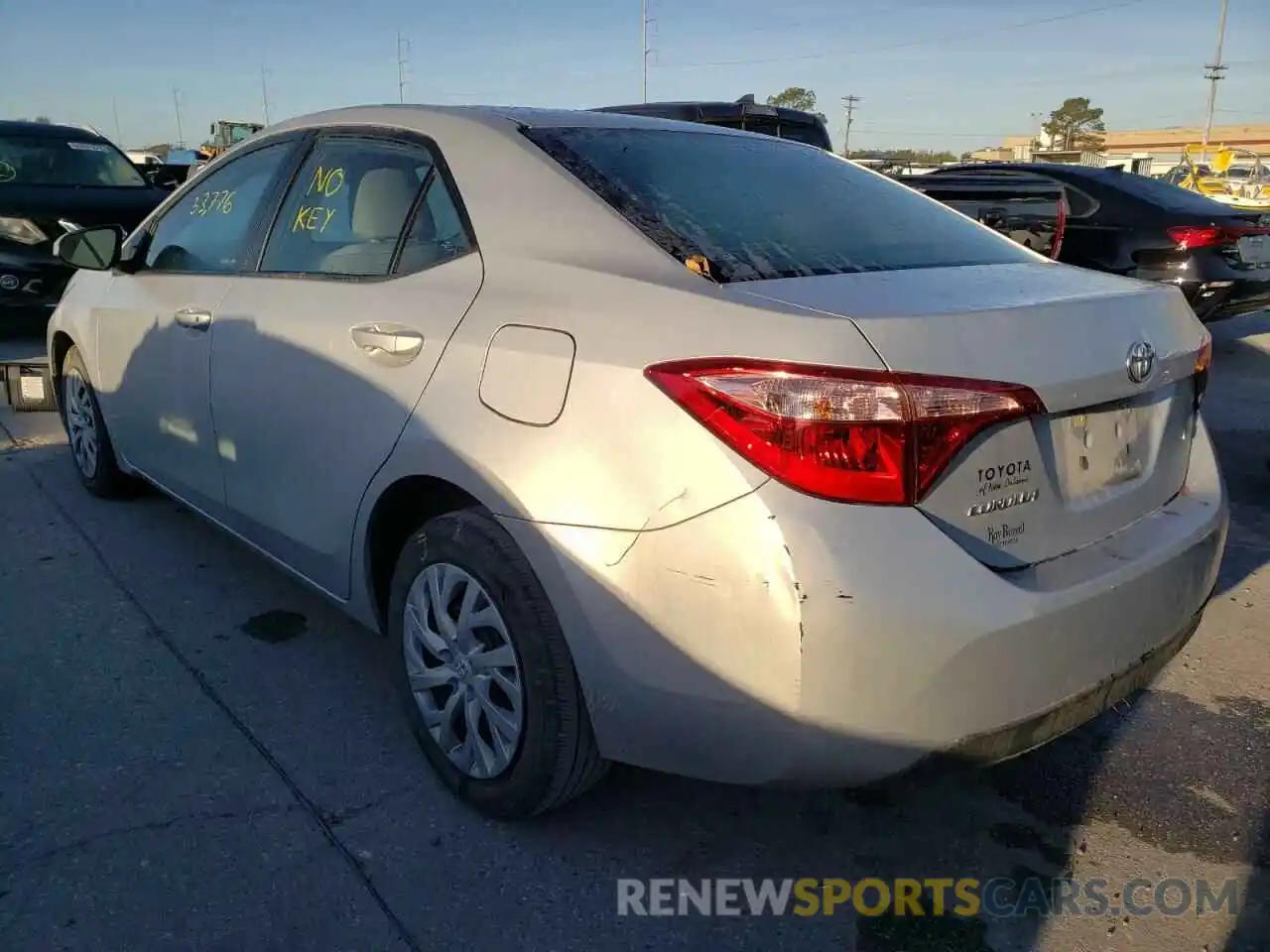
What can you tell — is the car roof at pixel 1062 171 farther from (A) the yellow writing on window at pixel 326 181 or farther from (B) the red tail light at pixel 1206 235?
(A) the yellow writing on window at pixel 326 181

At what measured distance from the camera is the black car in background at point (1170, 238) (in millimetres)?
7125

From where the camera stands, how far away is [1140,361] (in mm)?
2131

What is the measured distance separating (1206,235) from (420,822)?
6941 millimetres

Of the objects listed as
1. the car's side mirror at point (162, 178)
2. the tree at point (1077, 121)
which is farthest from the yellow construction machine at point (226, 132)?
the tree at point (1077, 121)

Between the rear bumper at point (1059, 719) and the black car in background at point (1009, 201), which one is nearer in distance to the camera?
the rear bumper at point (1059, 719)

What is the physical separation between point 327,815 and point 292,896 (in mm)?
278

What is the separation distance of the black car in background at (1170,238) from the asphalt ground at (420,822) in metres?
4.53

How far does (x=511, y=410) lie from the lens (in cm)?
213

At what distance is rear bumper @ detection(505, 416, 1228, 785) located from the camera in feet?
5.75

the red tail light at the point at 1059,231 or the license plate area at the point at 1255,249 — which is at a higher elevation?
the red tail light at the point at 1059,231

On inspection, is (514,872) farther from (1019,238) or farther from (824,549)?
(1019,238)

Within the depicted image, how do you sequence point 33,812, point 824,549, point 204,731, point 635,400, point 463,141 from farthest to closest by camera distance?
point 204,731, point 463,141, point 33,812, point 635,400, point 824,549

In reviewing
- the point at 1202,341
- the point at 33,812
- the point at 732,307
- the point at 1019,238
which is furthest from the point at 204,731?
the point at 1019,238

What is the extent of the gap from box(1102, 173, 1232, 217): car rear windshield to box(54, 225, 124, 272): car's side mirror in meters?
6.71
